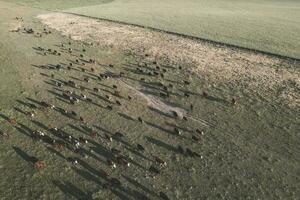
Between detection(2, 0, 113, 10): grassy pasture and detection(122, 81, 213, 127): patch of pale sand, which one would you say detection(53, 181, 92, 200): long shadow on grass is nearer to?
detection(122, 81, 213, 127): patch of pale sand

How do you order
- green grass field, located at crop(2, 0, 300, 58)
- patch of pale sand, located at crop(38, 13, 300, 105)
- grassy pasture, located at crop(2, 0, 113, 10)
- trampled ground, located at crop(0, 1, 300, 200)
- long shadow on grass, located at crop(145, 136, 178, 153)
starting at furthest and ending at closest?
grassy pasture, located at crop(2, 0, 113, 10), green grass field, located at crop(2, 0, 300, 58), patch of pale sand, located at crop(38, 13, 300, 105), long shadow on grass, located at crop(145, 136, 178, 153), trampled ground, located at crop(0, 1, 300, 200)

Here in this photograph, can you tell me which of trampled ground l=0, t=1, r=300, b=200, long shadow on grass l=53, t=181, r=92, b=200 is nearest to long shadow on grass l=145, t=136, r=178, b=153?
trampled ground l=0, t=1, r=300, b=200

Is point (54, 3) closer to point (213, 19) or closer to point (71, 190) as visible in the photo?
point (213, 19)

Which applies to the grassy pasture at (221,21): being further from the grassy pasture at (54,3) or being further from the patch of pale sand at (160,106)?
the patch of pale sand at (160,106)

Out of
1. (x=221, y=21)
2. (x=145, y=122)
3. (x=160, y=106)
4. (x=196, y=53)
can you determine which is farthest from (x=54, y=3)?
(x=145, y=122)

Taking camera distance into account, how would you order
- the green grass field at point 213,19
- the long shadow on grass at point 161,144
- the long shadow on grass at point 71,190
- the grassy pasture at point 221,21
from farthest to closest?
the green grass field at point 213,19 → the grassy pasture at point 221,21 → the long shadow on grass at point 161,144 → the long shadow on grass at point 71,190

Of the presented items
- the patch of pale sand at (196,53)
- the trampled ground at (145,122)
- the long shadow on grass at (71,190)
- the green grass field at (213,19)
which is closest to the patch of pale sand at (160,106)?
the trampled ground at (145,122)
